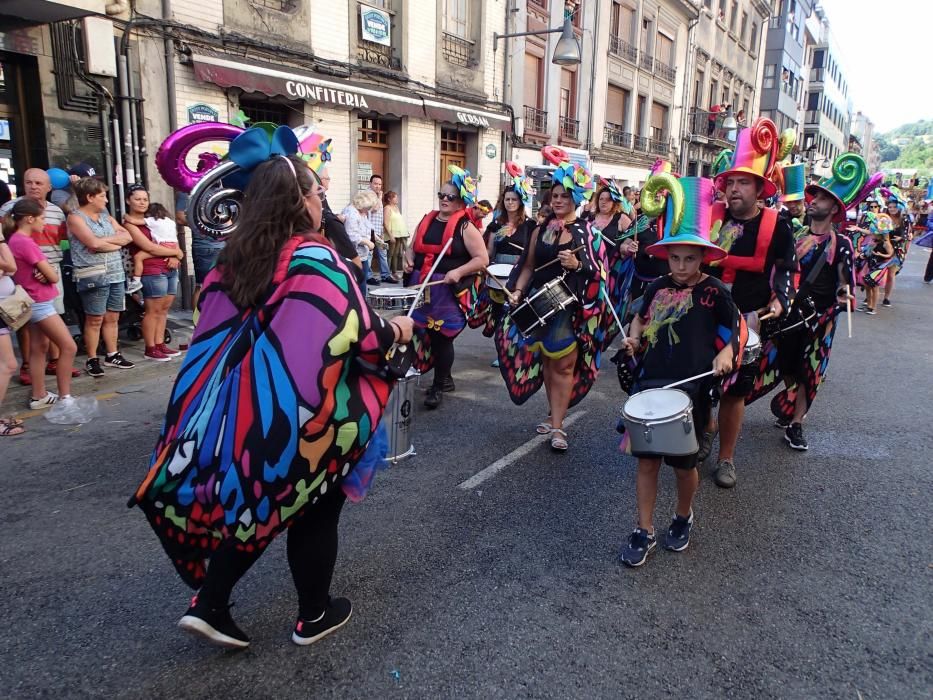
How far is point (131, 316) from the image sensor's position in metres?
7.36

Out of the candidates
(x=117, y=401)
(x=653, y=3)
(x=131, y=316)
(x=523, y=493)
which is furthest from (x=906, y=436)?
(x=653, y=3)

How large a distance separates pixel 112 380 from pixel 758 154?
5.49m

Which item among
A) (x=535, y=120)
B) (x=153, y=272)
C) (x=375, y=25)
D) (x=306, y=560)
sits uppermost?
(x=375, y=25)

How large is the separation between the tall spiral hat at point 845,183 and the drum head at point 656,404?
8.68 feet

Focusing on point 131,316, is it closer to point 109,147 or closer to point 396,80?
point 109,147

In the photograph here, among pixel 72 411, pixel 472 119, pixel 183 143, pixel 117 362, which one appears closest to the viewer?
pixel 183 143

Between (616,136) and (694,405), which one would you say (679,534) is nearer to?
(694,405)

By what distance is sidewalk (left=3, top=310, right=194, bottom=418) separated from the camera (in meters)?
5.32

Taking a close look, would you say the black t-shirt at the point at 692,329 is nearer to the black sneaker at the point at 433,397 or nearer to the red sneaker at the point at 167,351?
the black sneaker at the point at 433,397

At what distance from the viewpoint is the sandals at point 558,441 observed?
15.2ft

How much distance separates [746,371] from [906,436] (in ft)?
7.50

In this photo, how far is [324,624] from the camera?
8.43 ft

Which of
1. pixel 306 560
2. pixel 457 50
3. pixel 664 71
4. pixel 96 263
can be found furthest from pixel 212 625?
pixel 664 71

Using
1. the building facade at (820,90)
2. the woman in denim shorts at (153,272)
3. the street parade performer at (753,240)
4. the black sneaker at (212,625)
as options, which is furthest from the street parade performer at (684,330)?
the building facade at (820,90)
